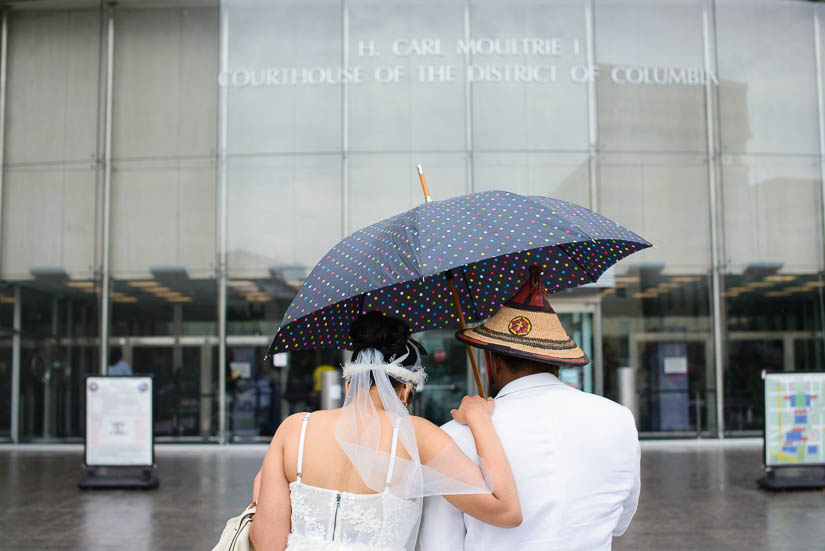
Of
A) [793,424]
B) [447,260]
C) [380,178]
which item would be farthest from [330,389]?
[447,260]

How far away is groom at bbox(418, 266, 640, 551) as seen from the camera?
7.84 ft

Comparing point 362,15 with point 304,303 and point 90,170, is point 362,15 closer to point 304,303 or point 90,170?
point 90,170

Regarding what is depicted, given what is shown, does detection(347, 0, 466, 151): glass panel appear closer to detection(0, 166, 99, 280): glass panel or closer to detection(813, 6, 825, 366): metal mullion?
detection(0, 166, 99, 280): glass panel

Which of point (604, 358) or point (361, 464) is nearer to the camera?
point (361, 464)

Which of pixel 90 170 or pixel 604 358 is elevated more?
pixel 90 170

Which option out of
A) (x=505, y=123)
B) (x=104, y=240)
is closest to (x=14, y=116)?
(x=104, y=240)

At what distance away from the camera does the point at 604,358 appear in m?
12.7

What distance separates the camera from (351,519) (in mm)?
2629

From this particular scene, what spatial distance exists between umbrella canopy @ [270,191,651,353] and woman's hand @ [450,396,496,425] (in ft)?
1.37

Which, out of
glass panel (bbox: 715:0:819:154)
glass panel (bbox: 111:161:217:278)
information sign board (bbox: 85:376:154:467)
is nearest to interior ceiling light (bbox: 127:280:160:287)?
glass panel (bbox: 111:161:217:278)

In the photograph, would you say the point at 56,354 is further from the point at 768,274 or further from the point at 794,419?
the point at 768,274

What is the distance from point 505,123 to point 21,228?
8071 millimetres

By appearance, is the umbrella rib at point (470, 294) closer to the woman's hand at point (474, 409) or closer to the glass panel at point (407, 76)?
the woman's hand at point (474, 409)

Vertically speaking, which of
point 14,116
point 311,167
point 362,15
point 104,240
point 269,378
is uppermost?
point 362,15
